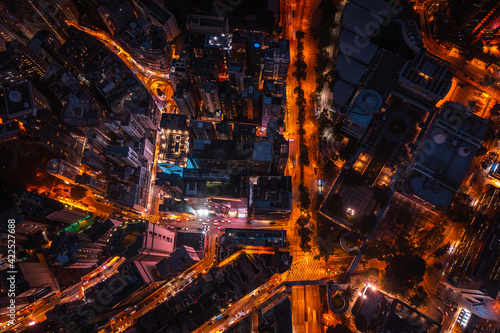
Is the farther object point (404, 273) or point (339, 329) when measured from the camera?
point (404, 273)

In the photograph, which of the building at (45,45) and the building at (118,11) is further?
the building at (118,11)

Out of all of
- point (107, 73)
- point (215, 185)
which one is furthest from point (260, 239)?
point (107, 73)

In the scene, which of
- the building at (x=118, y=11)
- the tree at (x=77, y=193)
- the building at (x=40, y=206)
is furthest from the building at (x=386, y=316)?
the building at (x=118, y=11)

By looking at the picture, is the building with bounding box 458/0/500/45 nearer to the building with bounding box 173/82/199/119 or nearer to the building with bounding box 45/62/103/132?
the building with bounding box 173/82/199/119

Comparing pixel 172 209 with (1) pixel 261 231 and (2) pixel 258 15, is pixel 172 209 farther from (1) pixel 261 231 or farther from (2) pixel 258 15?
(2) pixel 258 15

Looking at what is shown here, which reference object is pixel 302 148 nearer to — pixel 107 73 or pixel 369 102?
pixel 369 102

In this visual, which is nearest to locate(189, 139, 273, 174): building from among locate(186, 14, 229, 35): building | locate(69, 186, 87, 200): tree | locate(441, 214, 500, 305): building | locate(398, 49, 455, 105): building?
locate(69, 186, 87, 200): tree

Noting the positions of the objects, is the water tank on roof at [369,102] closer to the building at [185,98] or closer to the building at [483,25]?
the building at [483,25]
